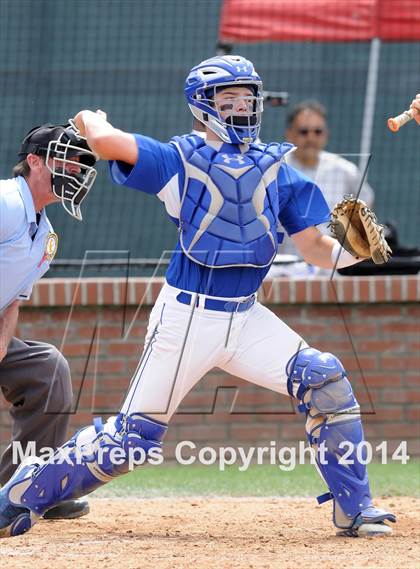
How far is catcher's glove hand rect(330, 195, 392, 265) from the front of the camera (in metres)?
5.47

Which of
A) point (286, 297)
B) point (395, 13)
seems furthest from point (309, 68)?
point (286, 297)

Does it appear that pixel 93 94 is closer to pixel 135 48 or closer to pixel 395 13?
pixel 135 48

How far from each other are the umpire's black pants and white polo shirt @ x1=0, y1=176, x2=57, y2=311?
0.47 metres

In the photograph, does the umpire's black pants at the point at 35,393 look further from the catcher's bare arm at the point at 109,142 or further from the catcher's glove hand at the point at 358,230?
the catcher's glove hand at the point at 358,230

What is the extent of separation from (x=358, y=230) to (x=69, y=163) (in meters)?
1.34

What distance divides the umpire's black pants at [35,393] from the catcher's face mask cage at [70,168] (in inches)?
36.8

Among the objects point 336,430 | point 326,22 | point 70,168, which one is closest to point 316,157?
point 326,22

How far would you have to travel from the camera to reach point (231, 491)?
7242mm

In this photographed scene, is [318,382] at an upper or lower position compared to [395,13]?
lower

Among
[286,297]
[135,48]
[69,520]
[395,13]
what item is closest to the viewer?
[69,520]

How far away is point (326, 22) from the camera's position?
9.48 metres

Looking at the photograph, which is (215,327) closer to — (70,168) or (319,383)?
(319,383)

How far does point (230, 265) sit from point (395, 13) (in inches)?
188

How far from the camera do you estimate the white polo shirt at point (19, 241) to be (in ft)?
18.3
